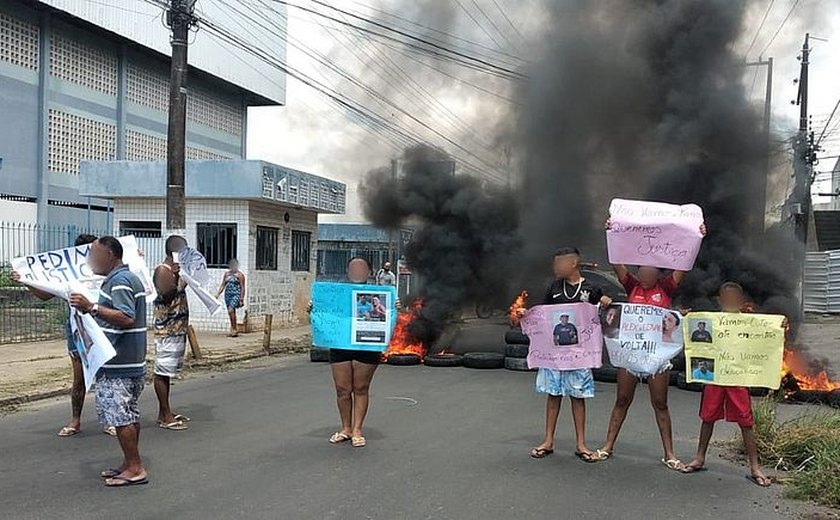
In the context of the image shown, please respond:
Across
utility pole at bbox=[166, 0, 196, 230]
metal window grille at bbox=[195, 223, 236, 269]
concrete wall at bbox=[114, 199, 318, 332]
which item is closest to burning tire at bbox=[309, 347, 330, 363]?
utility pole at bbox=[166, 0, 196, 230]

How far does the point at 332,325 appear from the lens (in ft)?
22.9

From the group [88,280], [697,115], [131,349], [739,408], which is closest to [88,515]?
[131,349]

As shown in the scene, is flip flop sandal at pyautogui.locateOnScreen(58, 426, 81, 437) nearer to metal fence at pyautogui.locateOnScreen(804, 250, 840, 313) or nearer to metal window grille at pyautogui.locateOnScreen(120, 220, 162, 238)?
metal window grille at pyautogui.locateOnScreen(120, 220, 162, 238)

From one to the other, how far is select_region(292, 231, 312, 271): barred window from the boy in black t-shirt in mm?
14115

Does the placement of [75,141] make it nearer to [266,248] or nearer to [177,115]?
[266,248]

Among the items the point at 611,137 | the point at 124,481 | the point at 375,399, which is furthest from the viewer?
the point at 611,137

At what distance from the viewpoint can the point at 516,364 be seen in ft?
40.8

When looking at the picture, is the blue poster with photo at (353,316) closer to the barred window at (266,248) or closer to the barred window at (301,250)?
the barred window at (266,248)

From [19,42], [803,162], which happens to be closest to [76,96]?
[19,42]

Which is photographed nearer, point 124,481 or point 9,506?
point 9,506

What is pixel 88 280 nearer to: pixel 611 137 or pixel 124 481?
pixel 124 481

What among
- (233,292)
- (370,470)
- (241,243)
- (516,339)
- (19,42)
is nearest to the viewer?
(370,470)

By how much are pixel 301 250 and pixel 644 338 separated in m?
15.1

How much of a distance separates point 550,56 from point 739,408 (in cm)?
1093
